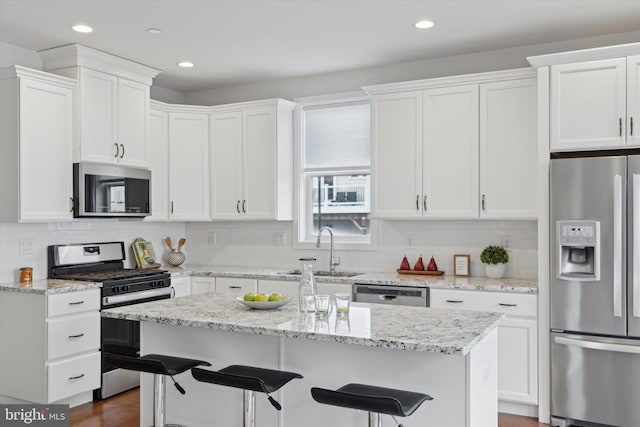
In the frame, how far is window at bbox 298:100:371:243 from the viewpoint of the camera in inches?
A: 203

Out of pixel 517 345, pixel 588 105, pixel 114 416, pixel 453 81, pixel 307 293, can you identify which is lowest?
pixel 114 416

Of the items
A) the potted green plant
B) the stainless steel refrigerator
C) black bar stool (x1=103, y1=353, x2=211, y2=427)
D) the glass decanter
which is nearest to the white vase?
the potted green plant

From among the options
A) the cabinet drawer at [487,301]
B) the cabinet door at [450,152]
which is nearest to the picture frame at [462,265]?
the cabinet door at [450,152]

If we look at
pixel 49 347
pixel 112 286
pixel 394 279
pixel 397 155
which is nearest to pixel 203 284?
pixel 112 286

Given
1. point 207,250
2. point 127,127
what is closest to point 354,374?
point 127,127

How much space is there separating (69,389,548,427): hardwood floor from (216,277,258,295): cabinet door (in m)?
1.16

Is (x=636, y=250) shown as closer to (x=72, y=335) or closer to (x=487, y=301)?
(x=487, y=301)

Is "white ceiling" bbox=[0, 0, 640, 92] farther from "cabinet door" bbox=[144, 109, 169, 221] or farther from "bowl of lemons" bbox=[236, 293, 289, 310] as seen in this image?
"bowl of lemons" bbox=[236, 293, 289, 310]

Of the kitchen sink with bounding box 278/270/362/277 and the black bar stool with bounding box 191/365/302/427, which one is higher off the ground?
the kitchen sink with bounding box 278/270/362/277

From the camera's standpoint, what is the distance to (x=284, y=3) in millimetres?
3516

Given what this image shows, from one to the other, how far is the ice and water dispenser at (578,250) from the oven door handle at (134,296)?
121 inches

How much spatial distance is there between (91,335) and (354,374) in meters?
2.38

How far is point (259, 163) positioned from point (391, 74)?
56.2 inches

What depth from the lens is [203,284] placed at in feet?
16.8
